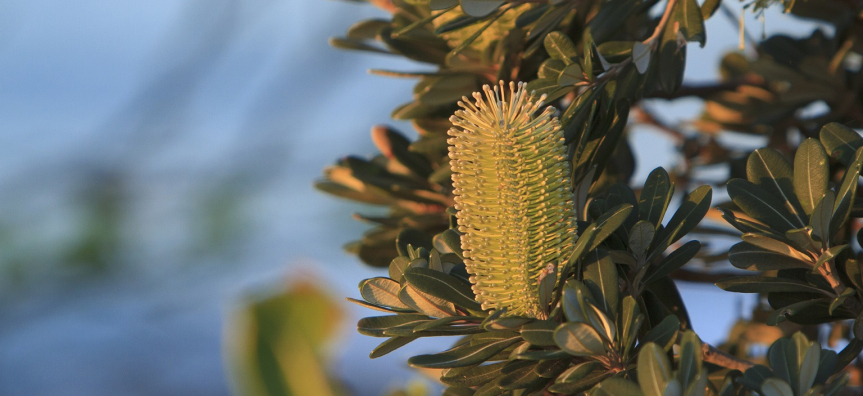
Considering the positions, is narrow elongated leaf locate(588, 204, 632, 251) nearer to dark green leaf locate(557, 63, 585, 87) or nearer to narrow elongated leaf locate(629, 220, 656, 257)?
narrow elongated leaf locate(629, 220, 656, 257)

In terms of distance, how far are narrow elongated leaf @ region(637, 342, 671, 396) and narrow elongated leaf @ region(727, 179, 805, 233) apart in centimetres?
19

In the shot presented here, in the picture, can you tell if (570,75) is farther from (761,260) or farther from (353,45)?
(353,45)

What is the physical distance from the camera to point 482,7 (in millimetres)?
664

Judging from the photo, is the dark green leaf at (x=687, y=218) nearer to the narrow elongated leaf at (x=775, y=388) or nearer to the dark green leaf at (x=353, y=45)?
the narrow elongated leaf at (x=775, y=388)

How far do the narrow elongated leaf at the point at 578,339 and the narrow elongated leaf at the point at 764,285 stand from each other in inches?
6.6

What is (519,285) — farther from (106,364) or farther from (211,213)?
(106,364)

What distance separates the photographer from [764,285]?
1.87ft

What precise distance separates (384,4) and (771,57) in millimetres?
608

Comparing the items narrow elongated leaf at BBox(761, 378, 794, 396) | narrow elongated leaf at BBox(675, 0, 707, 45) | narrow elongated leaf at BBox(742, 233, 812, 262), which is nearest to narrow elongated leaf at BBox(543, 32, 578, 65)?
narrow elongated leaf at BBox(675, 0, 707, 45)

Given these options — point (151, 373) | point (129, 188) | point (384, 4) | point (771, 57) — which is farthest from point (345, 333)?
point (151, 373)

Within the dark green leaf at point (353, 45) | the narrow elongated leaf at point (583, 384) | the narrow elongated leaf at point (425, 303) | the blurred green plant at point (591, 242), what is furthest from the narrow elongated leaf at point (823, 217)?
the dark green leaf at point (353, 45)

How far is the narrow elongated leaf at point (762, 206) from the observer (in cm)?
57

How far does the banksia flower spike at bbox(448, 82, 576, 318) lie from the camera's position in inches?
20.1

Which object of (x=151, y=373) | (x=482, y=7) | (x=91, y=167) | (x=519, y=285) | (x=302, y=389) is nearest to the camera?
(x=302, y=389)
